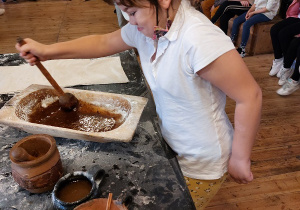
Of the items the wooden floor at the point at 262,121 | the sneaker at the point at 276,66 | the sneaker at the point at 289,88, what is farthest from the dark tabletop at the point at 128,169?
the sneaker at the point at 276,66

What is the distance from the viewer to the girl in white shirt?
2.31 ft

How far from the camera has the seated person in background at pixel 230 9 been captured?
3.26 m

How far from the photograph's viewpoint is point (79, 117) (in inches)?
41.6

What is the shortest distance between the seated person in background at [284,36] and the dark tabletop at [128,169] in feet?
6.87

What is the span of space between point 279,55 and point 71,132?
8.17 feet

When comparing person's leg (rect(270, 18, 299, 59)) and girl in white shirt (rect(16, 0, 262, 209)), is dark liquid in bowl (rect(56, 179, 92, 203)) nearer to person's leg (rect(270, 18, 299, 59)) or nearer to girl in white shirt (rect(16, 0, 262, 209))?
girl in white shirt (rect(16, 0, 262, 209))

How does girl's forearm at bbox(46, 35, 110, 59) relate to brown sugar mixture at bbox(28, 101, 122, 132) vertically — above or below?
above

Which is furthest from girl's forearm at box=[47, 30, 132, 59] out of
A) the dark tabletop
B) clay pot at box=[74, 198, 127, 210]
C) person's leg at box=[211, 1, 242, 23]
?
person's leg at box=[211, 1, 242, 23]

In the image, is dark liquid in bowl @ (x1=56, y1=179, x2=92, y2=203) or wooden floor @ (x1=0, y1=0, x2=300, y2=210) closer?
dark liquid in bowl @ (x1=56, y1=179, x2=92, y2=203)

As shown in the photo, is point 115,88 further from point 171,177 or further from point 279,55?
point 279,55

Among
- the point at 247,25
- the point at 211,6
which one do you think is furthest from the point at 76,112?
the point at 211,6

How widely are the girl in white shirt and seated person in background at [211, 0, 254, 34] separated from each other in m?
2.62

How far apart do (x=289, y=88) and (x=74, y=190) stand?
2.32 metres

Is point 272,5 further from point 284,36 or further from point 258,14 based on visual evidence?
point 284,36
